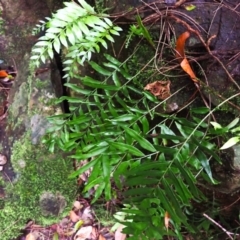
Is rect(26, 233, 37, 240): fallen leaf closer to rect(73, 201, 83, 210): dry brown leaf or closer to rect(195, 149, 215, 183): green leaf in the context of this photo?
rect(73, 201, 83, 210): dry brown leaf

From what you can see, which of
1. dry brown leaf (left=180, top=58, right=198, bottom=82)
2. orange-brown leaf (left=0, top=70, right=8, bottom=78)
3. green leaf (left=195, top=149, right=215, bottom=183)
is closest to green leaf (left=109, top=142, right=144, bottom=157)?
green leaf (left=195, top=149, right=215, bottom=183)

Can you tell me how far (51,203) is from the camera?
118 inches

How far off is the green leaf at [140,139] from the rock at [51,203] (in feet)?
4.20

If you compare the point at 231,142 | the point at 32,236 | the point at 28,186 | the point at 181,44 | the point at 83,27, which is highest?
the point at 83,27

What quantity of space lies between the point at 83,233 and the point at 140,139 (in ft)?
4.60

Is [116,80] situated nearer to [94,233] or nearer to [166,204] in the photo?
[166,204]

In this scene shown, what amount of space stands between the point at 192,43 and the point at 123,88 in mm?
547

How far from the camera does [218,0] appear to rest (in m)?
2.37

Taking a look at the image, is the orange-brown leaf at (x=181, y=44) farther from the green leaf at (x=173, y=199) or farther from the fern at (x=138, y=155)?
the green leaf at (x=173, y=199)

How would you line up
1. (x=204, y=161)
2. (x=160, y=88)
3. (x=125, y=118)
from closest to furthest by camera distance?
(x=204, y=161) < (x=125, y=118) < (x=160, y=88)

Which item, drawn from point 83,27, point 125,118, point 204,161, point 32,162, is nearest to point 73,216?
point 32,162

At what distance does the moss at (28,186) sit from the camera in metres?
2.97

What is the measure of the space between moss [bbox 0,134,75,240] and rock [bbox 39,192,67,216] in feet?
0.11

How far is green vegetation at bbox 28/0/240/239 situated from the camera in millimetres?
1904
